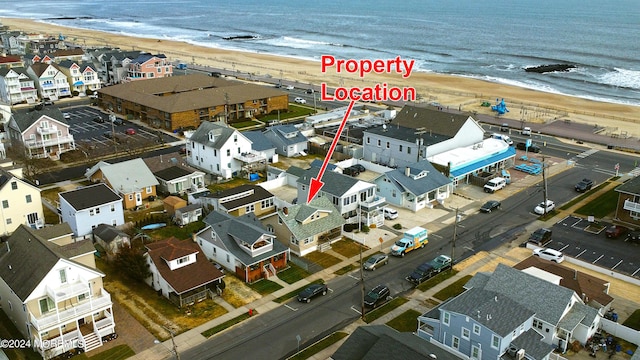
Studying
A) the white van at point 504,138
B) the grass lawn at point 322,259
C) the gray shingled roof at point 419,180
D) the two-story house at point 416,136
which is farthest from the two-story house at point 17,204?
the white van at point 504,138

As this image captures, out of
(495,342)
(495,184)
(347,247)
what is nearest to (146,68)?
(495,184)

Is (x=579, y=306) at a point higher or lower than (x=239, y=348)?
higher

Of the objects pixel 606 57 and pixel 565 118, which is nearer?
pixel 565 118

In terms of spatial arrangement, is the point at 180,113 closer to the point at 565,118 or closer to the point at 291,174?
the point at 291,174

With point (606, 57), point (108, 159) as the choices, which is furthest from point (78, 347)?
point (606, 57)

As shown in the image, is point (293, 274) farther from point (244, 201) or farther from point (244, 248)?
point (244, 201)

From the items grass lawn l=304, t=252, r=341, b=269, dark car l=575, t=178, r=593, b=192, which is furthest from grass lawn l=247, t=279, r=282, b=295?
dark car l=575, t=178, r=593, b=192

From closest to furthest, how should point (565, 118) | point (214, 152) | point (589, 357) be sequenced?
point (589, 357)
point (214, 152)
point (565, 118)

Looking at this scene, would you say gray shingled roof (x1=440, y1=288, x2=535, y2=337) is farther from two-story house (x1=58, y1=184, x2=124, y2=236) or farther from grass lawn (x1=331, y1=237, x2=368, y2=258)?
two-story house (x1=58, y1=184, x2=124, y2=236)
